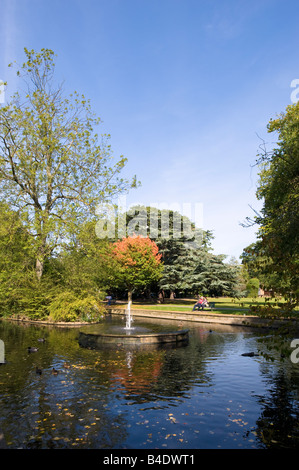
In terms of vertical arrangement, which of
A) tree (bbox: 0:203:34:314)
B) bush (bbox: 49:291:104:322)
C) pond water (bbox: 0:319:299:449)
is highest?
tree (bbox: 0:203:34:314)

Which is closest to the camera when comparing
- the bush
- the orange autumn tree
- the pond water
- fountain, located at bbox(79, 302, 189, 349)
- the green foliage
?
the green foliage

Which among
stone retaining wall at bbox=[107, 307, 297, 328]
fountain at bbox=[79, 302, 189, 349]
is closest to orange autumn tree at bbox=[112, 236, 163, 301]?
stone retaining wall at bbox=[107, 307, 297, 328]

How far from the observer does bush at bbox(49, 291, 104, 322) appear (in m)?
25.1

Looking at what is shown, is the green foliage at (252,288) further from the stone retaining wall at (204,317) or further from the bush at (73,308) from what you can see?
the bush at (73,308)

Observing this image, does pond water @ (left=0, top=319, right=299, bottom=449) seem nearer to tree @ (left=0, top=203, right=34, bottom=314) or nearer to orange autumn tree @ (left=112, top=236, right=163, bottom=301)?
tree @ (left=0, top=203, right=34, bottom=314)

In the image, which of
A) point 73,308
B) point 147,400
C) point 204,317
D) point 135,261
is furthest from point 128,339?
point 135,261

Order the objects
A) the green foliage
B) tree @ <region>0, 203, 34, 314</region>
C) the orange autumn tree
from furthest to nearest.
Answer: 1. the orange autumn tree
2. tree @ <region>0, 203, 34, 314</region>
3. the green foliage

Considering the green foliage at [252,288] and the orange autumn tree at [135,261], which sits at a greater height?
the orange autumn tree at [135,261]

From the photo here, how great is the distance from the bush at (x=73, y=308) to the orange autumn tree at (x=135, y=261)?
42.1 feet

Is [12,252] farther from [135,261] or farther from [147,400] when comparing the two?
[147,400]

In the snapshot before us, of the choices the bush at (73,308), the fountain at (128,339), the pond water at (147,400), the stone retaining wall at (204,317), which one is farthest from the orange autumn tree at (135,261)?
the pond water at (147,400)

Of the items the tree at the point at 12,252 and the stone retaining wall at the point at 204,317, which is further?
the stone retaining wall at the point at 204,317

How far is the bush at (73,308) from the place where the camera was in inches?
988

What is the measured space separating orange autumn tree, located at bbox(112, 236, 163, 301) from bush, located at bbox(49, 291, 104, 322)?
12.8 meters
